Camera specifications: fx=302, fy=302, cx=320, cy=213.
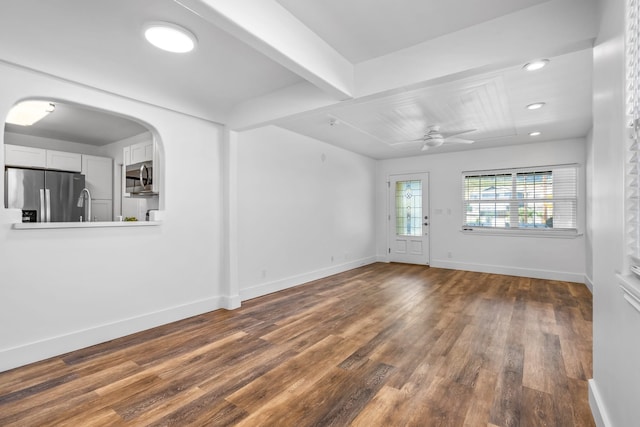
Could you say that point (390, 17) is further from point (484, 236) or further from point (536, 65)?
point (484, 236)

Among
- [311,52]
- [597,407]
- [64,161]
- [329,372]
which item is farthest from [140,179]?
[597,407]

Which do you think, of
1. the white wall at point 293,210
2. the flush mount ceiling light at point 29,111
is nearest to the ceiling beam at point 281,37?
the white wall at point 293,210

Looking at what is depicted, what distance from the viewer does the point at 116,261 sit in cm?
309

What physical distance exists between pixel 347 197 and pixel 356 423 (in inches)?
203

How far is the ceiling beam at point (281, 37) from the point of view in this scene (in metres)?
1.77

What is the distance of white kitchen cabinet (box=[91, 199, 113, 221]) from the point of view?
18.4 ft

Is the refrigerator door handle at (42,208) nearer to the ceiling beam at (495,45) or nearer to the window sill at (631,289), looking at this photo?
the ceiling beam at (495,45)

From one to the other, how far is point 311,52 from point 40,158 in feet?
17.6

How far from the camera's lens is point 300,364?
250 cm

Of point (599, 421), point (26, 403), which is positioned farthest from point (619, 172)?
point (26, 403)

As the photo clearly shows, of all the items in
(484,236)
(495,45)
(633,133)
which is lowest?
(484,236)

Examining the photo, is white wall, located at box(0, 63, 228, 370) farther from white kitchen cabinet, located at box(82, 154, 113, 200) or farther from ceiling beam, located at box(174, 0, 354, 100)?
white kitchen cabinet, located at box(82, 154, 113, 200)

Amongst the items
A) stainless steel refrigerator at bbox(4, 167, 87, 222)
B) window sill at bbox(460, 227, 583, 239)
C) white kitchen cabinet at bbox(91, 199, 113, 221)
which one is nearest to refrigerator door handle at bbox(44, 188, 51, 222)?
stainless steel refrigerator at bbox(4, 167, 87, 222)

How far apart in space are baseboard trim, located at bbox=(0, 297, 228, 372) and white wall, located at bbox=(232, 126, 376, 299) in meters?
0.90
